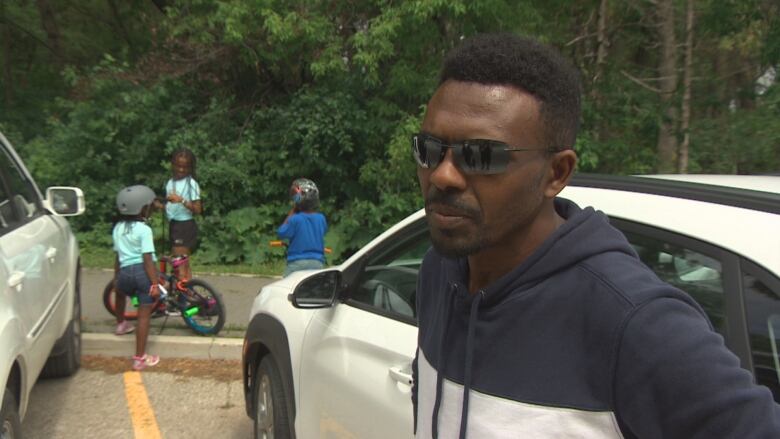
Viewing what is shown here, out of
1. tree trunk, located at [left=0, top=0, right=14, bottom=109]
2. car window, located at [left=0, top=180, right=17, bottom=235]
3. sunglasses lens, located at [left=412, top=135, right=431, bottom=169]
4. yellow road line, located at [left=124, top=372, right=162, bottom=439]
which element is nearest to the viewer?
sunglasses lens, located at [left=412, top=135, right=431, bottom=169]

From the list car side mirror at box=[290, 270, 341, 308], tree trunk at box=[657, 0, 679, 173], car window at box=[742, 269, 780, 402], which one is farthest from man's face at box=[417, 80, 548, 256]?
tree trunk at box=[657, 0, 679, 173]

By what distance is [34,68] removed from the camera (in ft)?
53.4

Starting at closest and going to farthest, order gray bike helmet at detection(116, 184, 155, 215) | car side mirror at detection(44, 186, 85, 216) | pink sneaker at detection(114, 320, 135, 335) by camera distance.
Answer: car side mirror at detection(44, 186, 85, 216)
gray bike helmet at detection(116, 184, 155, 215)
pink sneaker at detection(114, 320, 135, 335)

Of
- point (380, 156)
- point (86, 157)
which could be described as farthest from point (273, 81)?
point (86, 157)

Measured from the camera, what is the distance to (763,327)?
5.76 ft

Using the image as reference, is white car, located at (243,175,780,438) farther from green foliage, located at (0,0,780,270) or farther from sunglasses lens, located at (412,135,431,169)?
green foliage, located at (0,0,780,270)

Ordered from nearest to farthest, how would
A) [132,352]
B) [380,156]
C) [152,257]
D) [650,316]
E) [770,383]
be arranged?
[650,316] < [770,383] < [152,257] < [132,352] < [380,156]

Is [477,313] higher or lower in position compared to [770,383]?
higher

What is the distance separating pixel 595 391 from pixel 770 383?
846 millimetres

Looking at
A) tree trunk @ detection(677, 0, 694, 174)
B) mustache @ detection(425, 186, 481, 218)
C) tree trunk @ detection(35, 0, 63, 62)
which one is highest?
tree trunk @ detection(35, 0, 63, 62)

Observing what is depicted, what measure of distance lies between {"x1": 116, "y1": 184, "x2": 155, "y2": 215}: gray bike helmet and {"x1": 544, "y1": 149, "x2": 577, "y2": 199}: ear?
4420mm

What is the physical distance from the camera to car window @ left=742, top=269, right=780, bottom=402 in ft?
Answer: 5.65

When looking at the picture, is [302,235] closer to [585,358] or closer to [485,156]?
[485,156]

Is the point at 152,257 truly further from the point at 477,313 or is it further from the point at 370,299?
the point at 477,313
